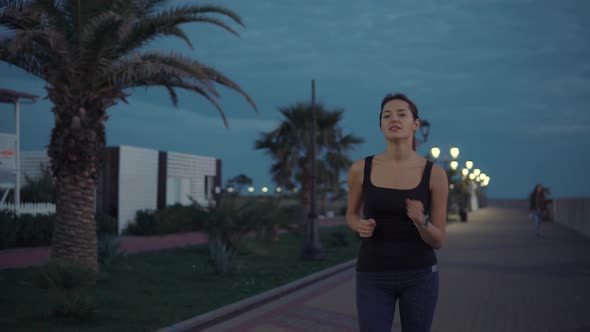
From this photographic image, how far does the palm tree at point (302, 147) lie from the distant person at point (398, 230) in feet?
79.4

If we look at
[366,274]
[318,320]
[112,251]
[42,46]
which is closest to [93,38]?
[42,46]

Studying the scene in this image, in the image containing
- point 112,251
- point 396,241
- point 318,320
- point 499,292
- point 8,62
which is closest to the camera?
point 396,241

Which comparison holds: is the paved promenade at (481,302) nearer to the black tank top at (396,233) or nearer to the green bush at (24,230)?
the black tank top at (396,233)

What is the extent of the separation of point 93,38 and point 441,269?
8794mm

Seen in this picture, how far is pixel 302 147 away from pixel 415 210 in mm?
25267

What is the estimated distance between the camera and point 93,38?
35.8ft

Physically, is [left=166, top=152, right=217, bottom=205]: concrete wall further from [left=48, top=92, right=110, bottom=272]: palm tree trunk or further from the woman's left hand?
the woman's left hand

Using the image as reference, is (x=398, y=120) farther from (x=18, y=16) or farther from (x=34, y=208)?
(x=34, y=208)

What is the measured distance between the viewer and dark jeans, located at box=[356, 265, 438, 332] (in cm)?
329

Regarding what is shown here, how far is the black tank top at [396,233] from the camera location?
3.25 m

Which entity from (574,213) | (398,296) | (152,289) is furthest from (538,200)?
(398,296)

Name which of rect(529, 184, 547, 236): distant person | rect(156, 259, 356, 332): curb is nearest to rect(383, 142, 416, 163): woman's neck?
rect(156, 259, 356, 332): curb

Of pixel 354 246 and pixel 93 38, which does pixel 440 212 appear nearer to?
pixel 93 38

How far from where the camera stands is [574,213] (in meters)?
33.0
